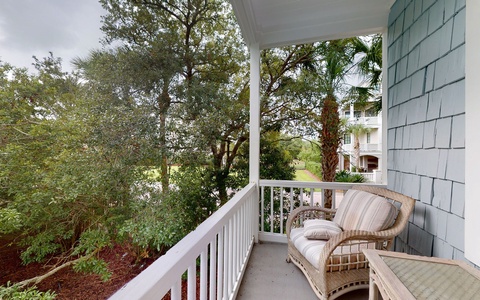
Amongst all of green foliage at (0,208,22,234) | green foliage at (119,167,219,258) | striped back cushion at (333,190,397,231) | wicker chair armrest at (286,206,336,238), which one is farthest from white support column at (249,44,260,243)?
green foliage at (0,208,22,234)

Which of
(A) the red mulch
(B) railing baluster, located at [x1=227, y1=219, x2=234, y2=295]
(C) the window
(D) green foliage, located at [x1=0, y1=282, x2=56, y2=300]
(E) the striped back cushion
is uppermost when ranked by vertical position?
(C) the window

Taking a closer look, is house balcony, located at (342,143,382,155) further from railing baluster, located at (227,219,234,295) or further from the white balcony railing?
railing baluster, located at (227,219,234,295)

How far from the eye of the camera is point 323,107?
13.8 ft

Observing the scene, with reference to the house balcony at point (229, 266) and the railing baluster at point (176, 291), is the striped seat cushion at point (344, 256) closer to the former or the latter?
the house balcony at point (229, 266)

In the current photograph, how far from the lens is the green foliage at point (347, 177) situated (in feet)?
13.4

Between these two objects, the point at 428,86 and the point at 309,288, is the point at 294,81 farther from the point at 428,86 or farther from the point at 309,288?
the point at 309,288

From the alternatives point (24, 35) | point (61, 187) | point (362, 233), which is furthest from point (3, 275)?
point (362, 233)

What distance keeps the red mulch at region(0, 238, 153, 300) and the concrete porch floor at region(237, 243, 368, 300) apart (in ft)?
7.42

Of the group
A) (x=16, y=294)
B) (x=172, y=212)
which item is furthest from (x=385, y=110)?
(x=16, y=294)

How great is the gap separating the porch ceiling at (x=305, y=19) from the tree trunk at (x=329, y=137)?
162cm

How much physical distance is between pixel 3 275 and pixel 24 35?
2957mm

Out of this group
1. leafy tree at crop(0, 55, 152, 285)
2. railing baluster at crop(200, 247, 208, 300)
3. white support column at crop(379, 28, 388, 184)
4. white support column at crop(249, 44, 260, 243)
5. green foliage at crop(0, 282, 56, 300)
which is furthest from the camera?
white support column at crop(249, 44, 260, 243)

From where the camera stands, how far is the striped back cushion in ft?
5.75

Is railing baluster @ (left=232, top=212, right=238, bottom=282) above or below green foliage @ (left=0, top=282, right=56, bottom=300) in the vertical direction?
above
